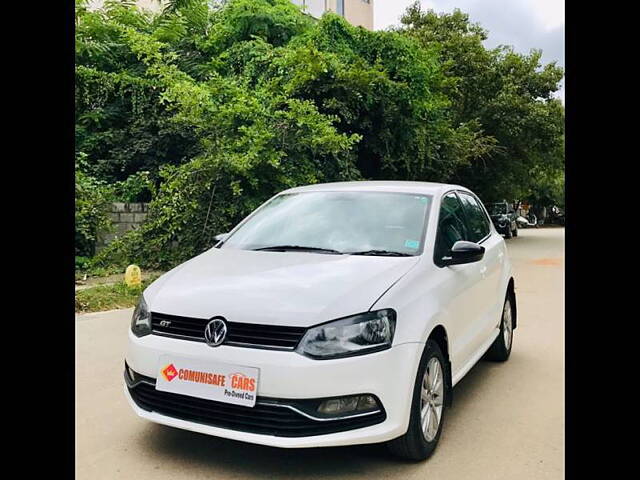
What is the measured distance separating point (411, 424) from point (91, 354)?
11.8ft

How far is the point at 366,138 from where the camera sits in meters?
14.0

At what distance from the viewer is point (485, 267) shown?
486 centimetres

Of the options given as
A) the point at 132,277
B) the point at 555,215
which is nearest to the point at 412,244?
the point at 132,277

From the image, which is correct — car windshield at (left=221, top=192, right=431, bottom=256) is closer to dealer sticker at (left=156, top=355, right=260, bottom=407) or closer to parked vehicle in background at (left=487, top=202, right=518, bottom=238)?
dealer sticker at (left=156, top=355, right=260, bottom=407)

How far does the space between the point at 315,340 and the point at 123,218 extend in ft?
30.4

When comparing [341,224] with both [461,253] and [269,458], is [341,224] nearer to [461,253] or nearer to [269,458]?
[461,253]

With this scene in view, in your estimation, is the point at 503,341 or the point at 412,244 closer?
the point at 412,244

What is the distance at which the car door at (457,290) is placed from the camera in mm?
3854

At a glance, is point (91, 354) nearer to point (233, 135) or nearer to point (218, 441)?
point (218, 441)

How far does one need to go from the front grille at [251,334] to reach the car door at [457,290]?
1.11 metres

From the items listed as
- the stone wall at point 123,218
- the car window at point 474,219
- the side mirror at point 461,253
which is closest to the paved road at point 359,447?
the side mirror at point 461,253

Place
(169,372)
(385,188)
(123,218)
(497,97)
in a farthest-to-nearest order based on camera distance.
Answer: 1. (497,97)
2. (123,218)
3. (385,188)
4. (169,372)

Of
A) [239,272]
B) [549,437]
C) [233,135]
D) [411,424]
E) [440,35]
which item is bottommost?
[549,437]
